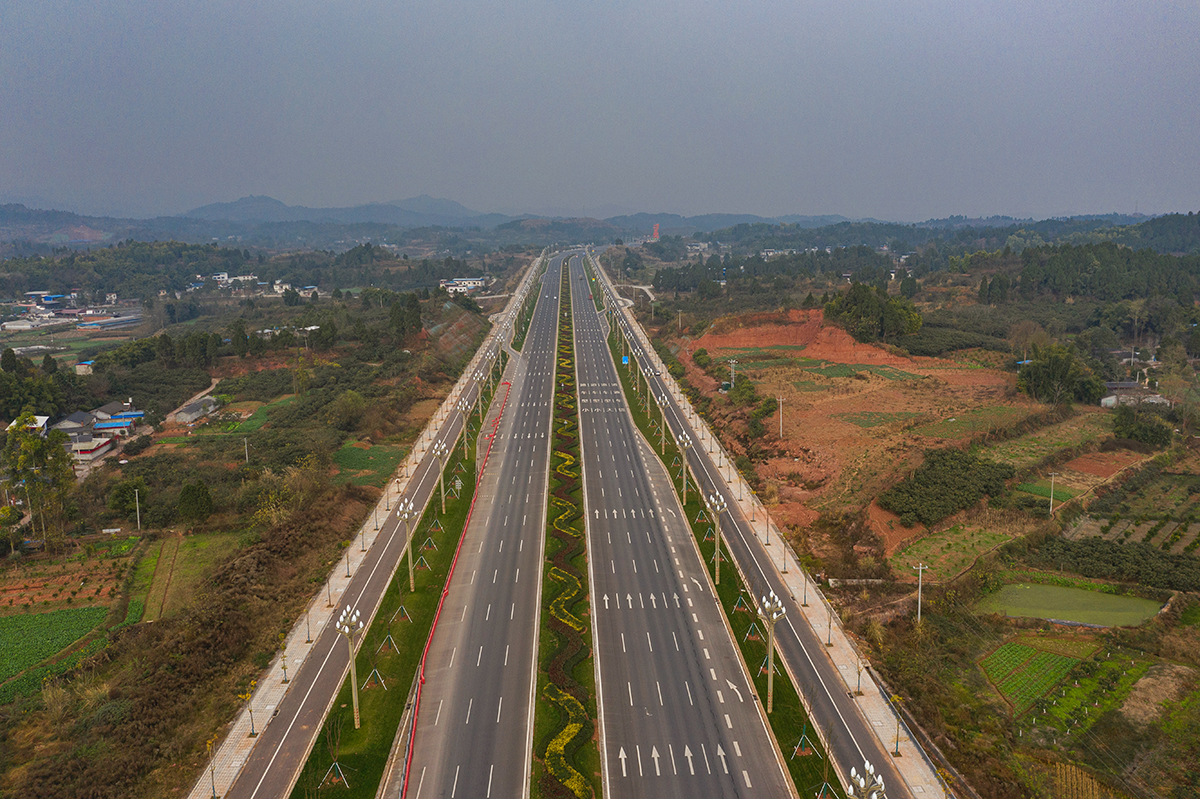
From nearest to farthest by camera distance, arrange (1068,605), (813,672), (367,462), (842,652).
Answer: (813,672) < (842,652) < (1068,605) < (367,462)

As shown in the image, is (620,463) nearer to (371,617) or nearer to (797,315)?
(371,617)

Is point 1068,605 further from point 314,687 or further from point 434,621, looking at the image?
point 314,687

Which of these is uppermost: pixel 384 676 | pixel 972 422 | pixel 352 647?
pixel 972 422

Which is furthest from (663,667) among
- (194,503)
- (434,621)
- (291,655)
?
(194,503)

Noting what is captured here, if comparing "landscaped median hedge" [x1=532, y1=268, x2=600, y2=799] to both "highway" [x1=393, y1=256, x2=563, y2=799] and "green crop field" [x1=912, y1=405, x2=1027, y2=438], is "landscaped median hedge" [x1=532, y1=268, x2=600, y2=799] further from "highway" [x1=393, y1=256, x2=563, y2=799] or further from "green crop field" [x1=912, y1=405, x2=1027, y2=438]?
"green crop field" [x1=912, y1=405, x2=1027, y2=438]

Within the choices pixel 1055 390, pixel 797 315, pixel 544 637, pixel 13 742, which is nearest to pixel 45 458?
pixel 13 742
